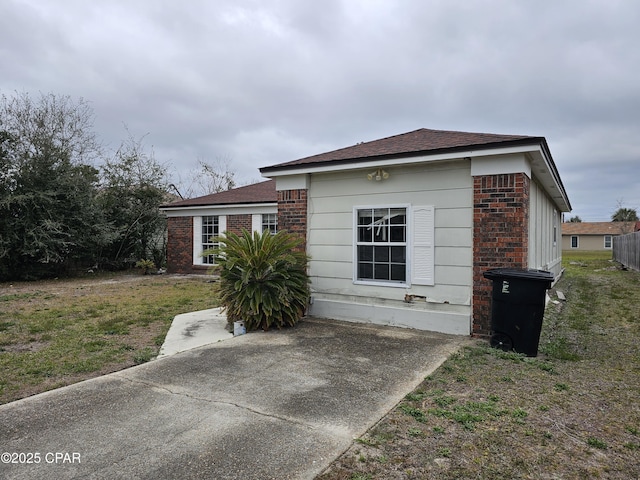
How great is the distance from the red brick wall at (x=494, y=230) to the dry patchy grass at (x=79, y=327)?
4.60m

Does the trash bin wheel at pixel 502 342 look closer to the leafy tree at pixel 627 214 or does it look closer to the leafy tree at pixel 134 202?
the leafy tree at pixel 134 202

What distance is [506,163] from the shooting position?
18.1 ft

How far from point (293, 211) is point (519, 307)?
4.18 m

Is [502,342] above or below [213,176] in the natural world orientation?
below

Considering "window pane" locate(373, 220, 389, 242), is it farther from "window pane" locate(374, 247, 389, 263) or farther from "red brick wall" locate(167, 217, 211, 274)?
"red brick wall" locate(167, 217, 211, 274)

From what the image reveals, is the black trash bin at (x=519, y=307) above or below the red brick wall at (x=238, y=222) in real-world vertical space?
below

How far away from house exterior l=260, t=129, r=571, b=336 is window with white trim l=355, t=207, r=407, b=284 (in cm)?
2

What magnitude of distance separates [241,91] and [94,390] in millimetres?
12191

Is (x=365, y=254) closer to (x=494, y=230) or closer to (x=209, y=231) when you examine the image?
(x=494, y=230)

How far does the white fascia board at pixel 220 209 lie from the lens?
14114mm

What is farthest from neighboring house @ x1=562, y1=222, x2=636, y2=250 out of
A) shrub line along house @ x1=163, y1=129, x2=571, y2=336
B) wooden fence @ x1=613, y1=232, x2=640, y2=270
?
shrub line along house @ x1=163, y1=129, x2=571, y2=336

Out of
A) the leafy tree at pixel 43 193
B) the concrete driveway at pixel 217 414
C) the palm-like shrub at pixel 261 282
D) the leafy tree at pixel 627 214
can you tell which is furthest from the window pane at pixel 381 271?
the leafy tree at pixel 627 214

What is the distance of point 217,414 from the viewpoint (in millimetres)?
3223

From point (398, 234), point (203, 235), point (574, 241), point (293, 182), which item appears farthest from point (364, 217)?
point (574, 241)
